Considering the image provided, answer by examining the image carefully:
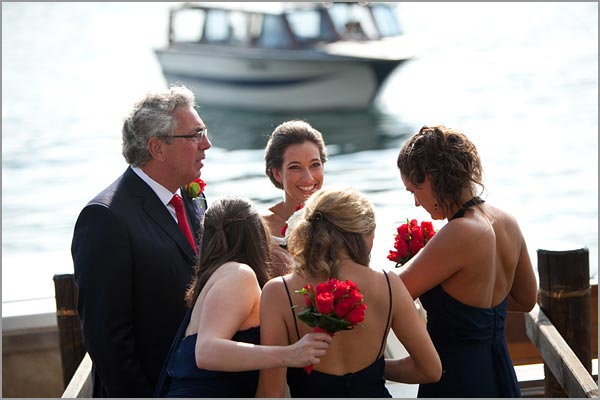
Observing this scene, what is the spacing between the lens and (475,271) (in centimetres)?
313

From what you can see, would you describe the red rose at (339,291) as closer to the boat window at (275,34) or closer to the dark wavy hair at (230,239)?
the dark wavy hair at (230,239)

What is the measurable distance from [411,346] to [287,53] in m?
19.4

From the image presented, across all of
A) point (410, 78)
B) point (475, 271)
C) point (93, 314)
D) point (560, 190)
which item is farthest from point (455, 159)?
point (410, 78)

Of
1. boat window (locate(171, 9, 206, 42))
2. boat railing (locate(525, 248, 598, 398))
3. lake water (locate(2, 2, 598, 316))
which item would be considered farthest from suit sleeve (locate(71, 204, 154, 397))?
boat window (locate(171, 9, 206, 42))

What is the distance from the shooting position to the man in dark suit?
3225mm

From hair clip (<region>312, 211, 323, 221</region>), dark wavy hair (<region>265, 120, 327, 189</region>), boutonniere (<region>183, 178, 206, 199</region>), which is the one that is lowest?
hair clip (<region>312, 211, 323, 221</region>)

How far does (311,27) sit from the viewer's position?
2238 cm

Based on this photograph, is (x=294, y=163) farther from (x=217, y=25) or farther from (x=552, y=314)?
(x=217, y=25)

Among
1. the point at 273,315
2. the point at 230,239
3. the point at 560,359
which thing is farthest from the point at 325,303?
the point at 560,359

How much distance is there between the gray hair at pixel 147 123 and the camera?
11.3ft

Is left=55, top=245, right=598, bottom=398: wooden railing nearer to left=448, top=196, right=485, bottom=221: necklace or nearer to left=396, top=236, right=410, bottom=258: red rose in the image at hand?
left=396, top=236, right=410, bottom=258: red rose

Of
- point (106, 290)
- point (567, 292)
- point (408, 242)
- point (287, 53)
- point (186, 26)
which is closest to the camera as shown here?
point (106, 290)

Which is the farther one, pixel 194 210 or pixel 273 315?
pixel 194 210

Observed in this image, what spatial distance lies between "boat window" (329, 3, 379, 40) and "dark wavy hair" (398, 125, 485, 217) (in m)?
19.6
